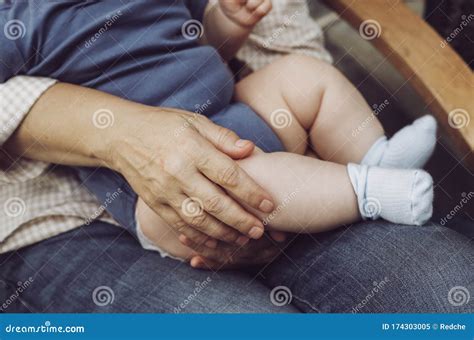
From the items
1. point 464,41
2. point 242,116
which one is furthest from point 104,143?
point 464,41

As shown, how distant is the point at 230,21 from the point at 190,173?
0.31 m

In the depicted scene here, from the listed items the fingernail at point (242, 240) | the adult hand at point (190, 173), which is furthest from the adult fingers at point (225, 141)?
the fingernail at point (242, 240)

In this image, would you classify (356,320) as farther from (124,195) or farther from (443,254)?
(124,195)

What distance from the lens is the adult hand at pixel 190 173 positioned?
64cm

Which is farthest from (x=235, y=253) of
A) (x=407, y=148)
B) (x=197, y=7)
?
(x=197, y=7)

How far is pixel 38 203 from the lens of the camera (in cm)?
79

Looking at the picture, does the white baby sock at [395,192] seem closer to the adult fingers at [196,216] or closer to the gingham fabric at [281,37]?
the adult fingers at [196,216]

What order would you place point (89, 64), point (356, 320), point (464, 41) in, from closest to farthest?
point (356, 320) → point (89, 64) → point (464, 41)

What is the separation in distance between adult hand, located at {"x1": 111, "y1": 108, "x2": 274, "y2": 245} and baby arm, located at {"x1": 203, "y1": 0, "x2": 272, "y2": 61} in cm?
20

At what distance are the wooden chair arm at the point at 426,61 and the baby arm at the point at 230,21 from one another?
0.51 feet

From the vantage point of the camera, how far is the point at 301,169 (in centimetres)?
67

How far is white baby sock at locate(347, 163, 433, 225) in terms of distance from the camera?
0.68 metres

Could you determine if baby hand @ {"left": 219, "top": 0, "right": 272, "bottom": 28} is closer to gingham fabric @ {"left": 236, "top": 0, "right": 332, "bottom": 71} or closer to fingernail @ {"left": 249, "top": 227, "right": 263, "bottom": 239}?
gingham fabric @ {"left": 236, "top": 0, "right": 332, "bottom": 71}

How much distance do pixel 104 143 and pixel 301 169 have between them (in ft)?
0.80
